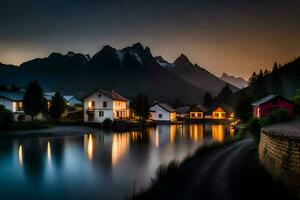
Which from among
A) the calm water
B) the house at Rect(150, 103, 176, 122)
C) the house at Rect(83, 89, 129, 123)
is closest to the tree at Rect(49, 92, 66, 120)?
the house at Rect(83, 89, 129, 123)

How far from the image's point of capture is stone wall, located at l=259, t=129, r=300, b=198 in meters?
13.8

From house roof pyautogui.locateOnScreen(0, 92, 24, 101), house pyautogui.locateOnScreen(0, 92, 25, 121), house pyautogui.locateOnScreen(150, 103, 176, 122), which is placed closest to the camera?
house pyautogui.locateOnScreen(0, 92, 25, 121)

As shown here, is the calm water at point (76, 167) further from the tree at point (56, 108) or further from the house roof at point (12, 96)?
the house roof at point (12, 96)

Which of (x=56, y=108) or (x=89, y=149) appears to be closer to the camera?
(x=89, y=149)

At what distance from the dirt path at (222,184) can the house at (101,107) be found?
4950 cm

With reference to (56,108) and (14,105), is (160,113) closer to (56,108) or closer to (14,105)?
(56,108)

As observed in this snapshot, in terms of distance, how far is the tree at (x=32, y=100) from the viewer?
61.3m

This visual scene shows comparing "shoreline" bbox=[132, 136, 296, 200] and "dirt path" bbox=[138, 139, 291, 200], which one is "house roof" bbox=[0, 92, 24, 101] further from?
"dirt path" bbox=[138, 139, 291, 200]

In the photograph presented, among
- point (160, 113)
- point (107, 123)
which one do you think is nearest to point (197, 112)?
point (160, 113)

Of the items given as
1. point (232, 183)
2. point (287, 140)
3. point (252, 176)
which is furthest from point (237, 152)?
point (287, 140)

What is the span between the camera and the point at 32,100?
61.6m

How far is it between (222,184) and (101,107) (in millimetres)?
57299

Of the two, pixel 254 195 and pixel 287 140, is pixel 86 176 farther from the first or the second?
pixel 287 140

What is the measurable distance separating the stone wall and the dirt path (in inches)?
22.0
